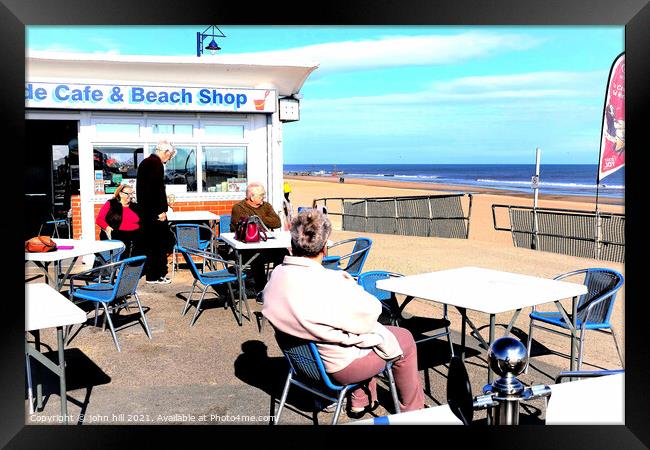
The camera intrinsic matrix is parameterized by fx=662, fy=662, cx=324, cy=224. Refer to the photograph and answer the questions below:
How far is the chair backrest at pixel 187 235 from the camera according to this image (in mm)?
7945

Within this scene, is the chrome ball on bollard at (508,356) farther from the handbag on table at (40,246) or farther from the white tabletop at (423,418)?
the handbag on table at (40,246)

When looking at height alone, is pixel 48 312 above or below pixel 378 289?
above

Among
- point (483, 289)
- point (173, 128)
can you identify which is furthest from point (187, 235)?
point (483, 289)

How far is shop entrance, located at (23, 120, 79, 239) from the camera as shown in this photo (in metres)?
12.3

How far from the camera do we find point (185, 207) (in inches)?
380

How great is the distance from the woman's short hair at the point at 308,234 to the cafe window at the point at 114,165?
648 centimetres

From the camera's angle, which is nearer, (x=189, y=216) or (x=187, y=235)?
(x=187, y=235)

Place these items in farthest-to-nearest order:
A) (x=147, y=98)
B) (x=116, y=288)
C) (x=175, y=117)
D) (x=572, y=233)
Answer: (x=572, y=233), (x=175, y=117), (x=147, y=98), (x=116, y=288)

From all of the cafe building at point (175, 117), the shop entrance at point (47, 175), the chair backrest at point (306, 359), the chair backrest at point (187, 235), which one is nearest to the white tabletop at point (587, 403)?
the chair backrest at point (306, 359)

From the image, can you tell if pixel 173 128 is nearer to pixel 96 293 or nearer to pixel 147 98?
pixel 147 98

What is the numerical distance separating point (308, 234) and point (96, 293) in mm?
2559

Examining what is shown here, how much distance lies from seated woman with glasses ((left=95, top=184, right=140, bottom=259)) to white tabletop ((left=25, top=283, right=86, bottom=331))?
3.45 metres

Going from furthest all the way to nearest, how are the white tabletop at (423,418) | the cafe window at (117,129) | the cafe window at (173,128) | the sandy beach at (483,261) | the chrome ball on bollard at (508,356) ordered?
the cafe window at (173,128)
the cafe window at (117,129)
the sandy beach at (483,261)
the white tabletop at (423,418)
the chrome ball on bollard at (508,356)
